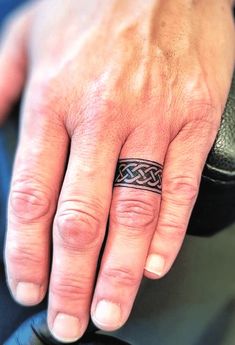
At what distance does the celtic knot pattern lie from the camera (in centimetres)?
59

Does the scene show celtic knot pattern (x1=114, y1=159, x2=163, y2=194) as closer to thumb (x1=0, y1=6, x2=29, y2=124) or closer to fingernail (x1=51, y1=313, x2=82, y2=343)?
fingernail (x1=51, y1=313, x2=82, y2=343)

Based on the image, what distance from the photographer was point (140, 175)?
1.95ft

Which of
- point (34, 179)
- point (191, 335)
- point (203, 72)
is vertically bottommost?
point (191, 335)

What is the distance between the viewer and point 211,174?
2.04ft

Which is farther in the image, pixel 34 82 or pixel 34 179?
pixel 34 82

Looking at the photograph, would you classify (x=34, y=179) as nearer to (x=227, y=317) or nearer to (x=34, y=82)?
(x=34, y=82)

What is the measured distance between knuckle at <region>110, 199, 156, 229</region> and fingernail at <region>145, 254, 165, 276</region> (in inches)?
1.5

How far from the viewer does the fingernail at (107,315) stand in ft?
1.85

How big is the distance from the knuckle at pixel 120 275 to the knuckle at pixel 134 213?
0.17 feet

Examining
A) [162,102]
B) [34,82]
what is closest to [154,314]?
[162,102]

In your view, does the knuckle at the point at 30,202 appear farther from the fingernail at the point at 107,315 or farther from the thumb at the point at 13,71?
the thumb at the point at 13,71

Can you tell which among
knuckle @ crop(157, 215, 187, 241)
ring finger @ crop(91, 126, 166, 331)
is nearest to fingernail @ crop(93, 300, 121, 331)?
ring finger @ crop(91, 126, 166, 331)

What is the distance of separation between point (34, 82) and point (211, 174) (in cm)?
30

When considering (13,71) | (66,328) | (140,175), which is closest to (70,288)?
(66,328)
